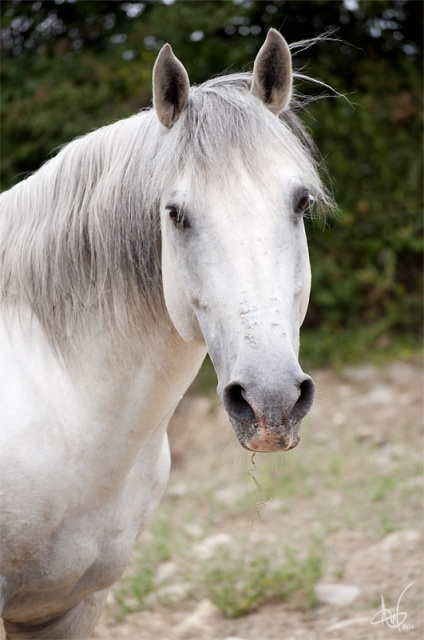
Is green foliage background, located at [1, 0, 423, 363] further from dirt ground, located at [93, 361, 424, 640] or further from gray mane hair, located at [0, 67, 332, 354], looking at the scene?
gray mane hair, located at [0, 67, 332, 354]

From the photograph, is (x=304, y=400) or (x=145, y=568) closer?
(x=304, y=400)

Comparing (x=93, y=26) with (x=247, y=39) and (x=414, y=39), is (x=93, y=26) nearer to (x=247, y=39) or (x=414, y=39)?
(x=247, y=39)

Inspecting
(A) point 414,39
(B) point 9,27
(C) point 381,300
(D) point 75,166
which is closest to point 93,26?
(B) point 9,27

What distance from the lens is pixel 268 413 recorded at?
183 cm

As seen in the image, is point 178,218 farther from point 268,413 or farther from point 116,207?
point 268,413

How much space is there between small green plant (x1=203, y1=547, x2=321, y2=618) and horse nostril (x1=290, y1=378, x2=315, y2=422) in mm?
2253

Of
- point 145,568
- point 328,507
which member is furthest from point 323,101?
point 145,568

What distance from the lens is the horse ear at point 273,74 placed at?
220 cm

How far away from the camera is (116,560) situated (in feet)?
8.22

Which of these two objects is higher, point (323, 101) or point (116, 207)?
point (116, 207)

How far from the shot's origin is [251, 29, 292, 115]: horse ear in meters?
2.20

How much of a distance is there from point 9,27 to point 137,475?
554cm
